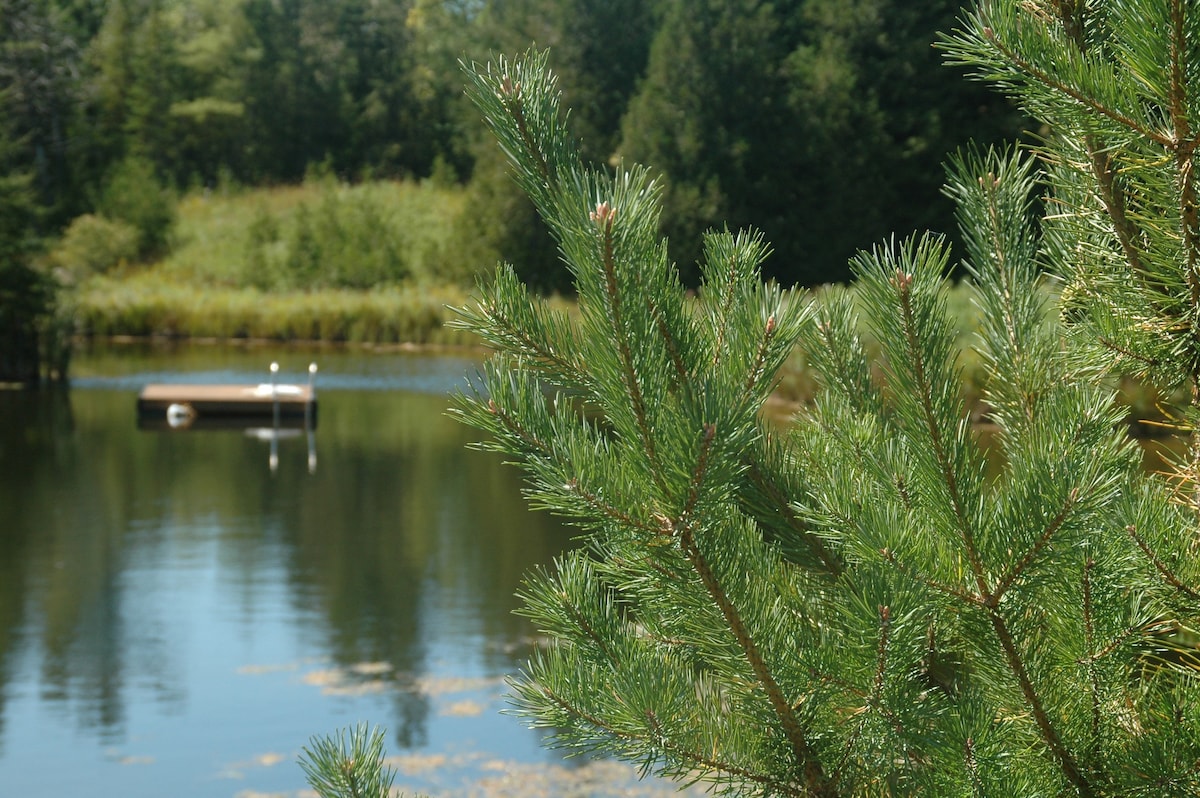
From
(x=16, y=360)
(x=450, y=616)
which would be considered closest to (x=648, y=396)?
(x=450, y=616)

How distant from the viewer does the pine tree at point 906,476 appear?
124 centimetres

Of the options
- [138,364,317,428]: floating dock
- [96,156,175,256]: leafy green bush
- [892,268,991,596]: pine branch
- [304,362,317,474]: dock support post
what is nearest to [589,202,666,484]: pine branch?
[892,268,991,596]: pine branch

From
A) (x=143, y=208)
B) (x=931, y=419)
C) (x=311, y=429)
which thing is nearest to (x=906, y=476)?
(x=931, y=419)

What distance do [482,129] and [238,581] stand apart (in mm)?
30503

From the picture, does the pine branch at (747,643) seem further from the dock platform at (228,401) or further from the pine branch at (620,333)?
the dock platform at (228,401)

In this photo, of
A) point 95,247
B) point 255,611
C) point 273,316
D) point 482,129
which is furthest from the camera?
point 482,129

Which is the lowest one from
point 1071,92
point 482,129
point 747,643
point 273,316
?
point 273,316

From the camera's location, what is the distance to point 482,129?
3809cm

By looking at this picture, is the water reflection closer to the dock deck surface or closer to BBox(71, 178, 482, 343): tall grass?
the dock deck surface

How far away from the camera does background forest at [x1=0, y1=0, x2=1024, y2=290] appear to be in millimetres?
32500

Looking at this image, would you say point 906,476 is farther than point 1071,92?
Yes

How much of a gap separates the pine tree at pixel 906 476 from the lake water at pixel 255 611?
3.34ft

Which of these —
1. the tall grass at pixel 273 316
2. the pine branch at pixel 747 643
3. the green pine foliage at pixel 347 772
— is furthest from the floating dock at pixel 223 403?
the pine branch at pixel 747 643

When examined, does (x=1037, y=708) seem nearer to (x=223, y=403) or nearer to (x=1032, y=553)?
(x=1032, y=553)
